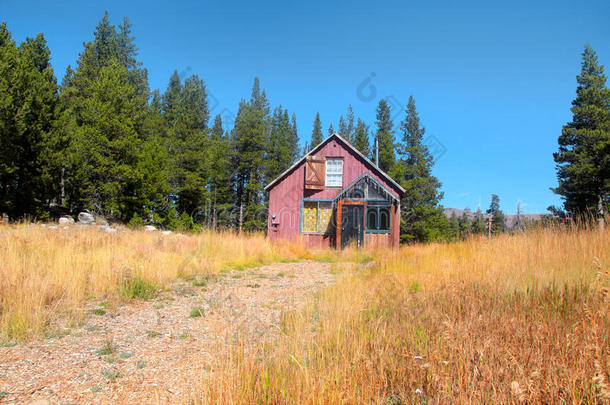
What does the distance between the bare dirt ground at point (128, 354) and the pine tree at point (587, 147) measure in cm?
2700

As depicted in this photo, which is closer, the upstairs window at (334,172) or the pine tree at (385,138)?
the upstairs window at (334,172)

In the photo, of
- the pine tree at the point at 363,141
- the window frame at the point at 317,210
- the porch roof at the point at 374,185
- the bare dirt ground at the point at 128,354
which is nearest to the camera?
the bare dirt ground at the point at 128,354

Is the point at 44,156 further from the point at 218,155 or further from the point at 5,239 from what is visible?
the point at 218,155

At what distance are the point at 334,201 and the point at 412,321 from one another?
12.6m

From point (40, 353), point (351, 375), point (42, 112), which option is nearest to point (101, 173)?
point (42, 112)

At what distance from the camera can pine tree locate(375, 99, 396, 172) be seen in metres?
34.5

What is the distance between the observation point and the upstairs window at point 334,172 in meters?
17.1

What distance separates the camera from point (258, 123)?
1304 inches

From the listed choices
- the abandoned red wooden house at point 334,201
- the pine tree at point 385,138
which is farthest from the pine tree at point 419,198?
the abandoned red wooden house at point 334,201

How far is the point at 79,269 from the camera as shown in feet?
18.9

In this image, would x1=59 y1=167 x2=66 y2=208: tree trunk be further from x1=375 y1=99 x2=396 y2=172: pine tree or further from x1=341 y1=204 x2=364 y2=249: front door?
x1=375 y1=99 x2=396 y2=172: pine tree

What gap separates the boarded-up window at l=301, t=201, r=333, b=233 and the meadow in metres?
8.86

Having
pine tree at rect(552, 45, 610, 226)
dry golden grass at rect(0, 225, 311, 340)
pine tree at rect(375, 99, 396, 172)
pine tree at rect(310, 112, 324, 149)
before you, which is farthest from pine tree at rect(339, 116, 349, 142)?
dry golden grass at rect(0, 225, 311, 340)

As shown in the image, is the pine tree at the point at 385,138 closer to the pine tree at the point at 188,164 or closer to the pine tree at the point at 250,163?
the pine tree at the point at 250,163
